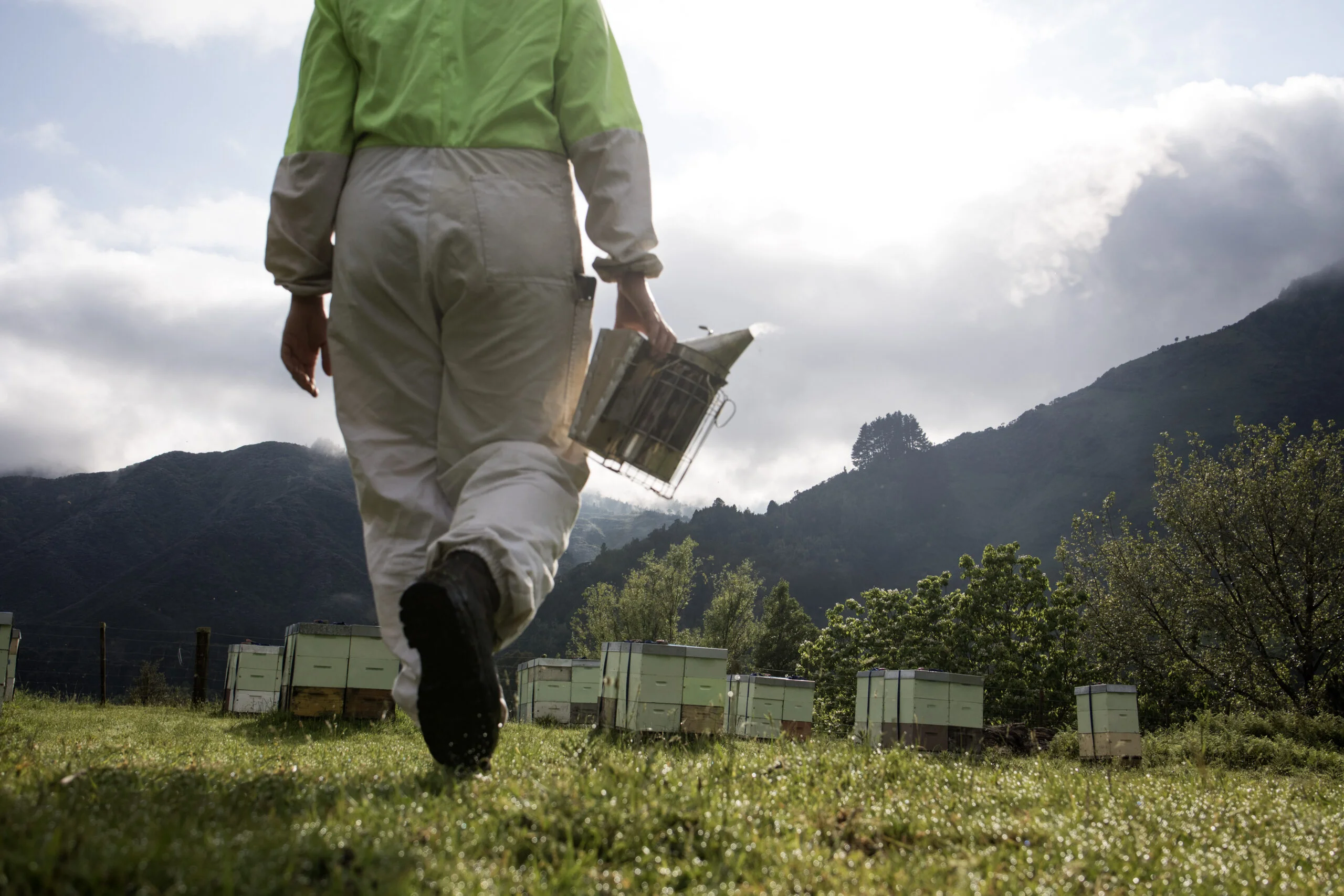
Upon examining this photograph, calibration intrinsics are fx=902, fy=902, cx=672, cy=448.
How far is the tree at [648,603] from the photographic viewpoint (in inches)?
2010

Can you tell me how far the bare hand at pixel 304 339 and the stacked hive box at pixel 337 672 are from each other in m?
6.55

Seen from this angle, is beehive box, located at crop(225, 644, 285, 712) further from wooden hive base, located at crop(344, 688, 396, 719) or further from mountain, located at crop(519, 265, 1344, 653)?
mountain, located at crop(519, 265, 1344, 653)

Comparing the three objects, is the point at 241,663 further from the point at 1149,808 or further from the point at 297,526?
the point at 297,526

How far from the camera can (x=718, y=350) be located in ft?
8.47

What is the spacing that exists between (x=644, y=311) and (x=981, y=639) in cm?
3031

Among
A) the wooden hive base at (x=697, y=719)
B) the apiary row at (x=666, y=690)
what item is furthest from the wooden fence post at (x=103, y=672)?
the wooden hive base at (x=697, y=719)

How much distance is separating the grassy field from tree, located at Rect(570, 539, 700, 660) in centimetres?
4732

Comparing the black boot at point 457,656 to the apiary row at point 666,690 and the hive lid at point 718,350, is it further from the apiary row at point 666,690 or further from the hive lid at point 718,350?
the apiary row at point 666,690

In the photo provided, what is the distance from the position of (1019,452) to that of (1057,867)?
16478 centimetres

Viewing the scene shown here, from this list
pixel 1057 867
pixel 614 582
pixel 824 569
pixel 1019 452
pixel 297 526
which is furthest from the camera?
Result: pixel 1019 452

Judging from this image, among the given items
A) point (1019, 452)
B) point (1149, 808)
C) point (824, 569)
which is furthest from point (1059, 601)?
point (1019, 452)

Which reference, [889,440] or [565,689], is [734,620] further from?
[889,440]

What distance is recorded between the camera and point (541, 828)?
1606 mm

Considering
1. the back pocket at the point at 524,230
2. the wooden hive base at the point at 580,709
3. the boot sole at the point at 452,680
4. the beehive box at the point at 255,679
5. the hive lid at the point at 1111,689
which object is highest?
the back pocket at the point at 524,230
